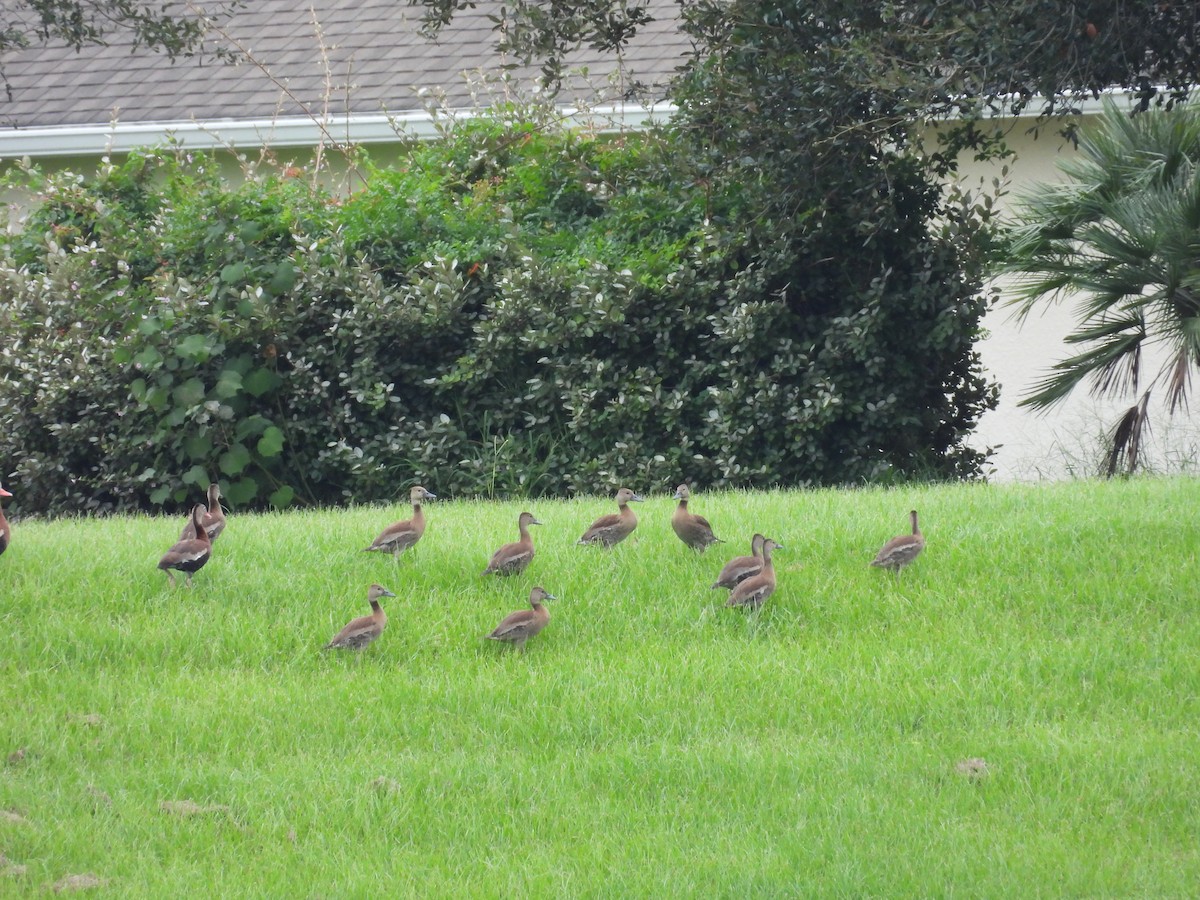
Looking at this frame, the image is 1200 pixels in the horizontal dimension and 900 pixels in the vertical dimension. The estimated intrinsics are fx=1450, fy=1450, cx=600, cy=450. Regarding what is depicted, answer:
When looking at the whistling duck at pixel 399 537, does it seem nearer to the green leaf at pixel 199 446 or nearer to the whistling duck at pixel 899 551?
the whistling duck at pixel 899 551

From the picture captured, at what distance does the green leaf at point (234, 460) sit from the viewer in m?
11.9

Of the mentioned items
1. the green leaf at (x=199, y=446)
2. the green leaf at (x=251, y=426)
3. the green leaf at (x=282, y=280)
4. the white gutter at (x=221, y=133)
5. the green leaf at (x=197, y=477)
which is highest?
the white gutter at (x=221, y=133)

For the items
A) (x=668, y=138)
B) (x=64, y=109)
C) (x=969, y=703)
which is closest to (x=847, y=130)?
(x=668, y=138)

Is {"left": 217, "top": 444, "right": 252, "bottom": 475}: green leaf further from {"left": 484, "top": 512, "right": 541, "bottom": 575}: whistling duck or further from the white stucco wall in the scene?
the white stucco wall

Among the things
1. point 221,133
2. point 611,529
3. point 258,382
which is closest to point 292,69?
point 221,133

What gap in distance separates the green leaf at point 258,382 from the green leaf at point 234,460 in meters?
0.48

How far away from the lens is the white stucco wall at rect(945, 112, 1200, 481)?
47.5 ft

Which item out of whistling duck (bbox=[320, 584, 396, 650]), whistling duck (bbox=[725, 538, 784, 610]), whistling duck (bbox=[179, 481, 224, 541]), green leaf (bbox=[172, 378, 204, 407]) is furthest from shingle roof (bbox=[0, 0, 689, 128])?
whistling duck (bbox=[320, 584, 396, 650])

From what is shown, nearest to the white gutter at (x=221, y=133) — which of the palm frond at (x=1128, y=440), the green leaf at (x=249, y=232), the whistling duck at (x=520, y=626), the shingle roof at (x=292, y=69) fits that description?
the shingle roof at (x=292, y=69)

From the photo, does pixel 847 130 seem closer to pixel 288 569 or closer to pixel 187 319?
pixel 288 569

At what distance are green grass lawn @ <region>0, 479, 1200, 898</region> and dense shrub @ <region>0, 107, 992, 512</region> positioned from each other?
2.83m

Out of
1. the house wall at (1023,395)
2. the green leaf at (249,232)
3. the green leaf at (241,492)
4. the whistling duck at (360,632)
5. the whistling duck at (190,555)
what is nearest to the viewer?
the whistling duck at (360,632)

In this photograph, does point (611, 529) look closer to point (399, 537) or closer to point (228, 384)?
point (399, 537)

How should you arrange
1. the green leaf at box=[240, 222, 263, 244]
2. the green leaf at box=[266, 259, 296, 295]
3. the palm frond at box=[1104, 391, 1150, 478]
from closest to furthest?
the palm frond at box=[1104, 391, 1150, 478]
the green leaf at box=[266, 259, 296, 295]
the green leaf at box=[240, 222, 263, 244]
